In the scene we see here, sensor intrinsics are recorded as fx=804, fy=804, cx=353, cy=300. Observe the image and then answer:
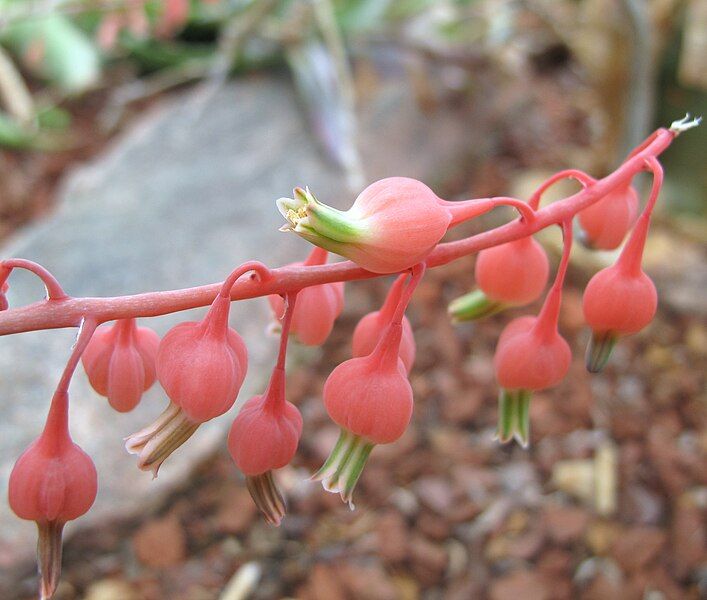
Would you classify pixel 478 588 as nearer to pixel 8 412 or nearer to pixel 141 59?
pixel 8 412

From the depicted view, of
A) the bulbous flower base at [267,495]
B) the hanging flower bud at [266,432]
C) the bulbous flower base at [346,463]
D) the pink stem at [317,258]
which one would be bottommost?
the bulbous flower base at [267,495]

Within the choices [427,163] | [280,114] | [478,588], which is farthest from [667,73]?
[478,588]

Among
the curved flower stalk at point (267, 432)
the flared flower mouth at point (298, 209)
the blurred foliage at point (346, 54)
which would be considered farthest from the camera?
the blurred foliage at point (346, 54)

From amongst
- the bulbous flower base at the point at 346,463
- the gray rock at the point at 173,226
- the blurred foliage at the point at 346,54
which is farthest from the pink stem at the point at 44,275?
the blurred foliage at the point at 346,54

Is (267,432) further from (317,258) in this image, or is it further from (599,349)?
(599,349)

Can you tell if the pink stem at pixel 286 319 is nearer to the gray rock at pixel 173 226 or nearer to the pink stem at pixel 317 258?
the pink stem at pixel 317 258

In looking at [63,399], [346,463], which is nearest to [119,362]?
[63,399]
